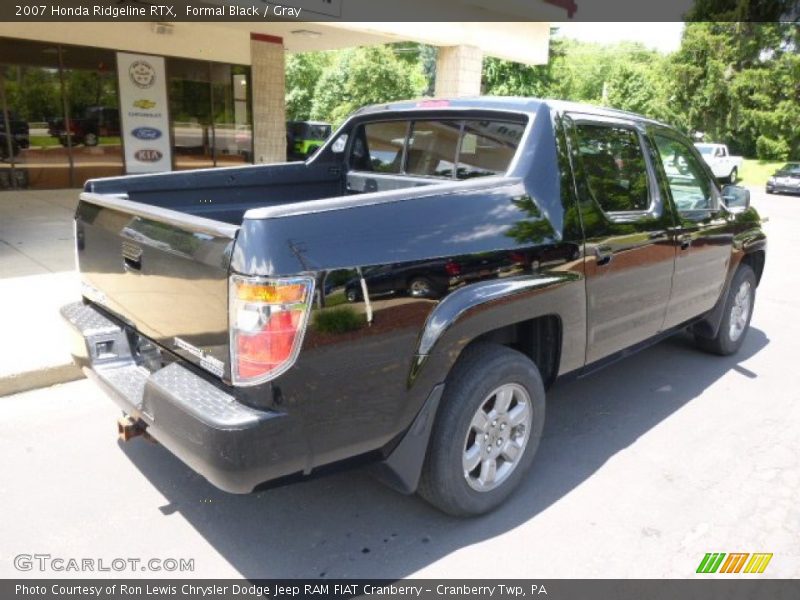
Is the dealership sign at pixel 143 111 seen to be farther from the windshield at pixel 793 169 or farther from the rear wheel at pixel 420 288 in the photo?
the windshield at pixel 793 169

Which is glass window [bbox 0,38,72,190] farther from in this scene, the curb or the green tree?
the green tree

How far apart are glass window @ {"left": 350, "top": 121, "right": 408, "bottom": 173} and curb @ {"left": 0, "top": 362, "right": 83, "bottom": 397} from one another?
8.26ft

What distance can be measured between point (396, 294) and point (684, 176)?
9.91ft

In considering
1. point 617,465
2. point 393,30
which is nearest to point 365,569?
point 617,465

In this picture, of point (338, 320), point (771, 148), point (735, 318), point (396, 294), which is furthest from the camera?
point (771, 148)

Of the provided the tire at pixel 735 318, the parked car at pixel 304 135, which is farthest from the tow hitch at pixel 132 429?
the parked car at pixel 304 135

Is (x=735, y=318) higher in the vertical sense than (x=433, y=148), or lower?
lower

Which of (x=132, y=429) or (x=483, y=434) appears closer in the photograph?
(x=132, y=429)

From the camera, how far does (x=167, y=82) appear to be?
1466cm

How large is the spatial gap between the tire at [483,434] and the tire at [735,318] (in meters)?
2.73

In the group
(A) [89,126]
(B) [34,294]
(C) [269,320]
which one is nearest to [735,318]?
(C) [269,320]

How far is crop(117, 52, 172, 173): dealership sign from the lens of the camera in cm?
1404
